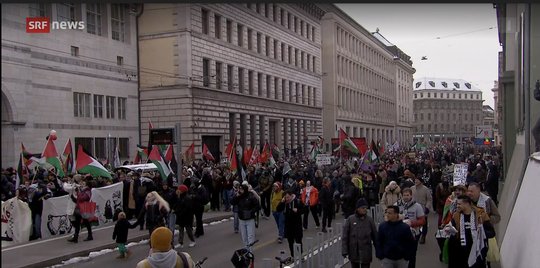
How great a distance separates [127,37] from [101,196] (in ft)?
15.6

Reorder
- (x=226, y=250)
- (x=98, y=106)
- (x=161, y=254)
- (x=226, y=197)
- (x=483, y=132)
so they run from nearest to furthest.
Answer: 1. (x=161, y=254)
2. (x=226, y=250)
3. (x=98, y=106)
4. (x=483, y=132)
5. (x=226, y=197)

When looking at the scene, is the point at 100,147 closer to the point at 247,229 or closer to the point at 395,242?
the point at 247,229

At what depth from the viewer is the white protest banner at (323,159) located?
16875 millimetres

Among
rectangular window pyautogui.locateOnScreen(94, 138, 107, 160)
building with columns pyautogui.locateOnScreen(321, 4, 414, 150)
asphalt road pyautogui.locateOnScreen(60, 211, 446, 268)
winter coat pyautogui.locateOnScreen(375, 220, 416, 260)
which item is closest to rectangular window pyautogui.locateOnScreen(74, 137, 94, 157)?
rectangular window pyautogui.locateOnScreen(94, 138, 107, 160)

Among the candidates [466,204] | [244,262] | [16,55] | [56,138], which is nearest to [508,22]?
[466,204]

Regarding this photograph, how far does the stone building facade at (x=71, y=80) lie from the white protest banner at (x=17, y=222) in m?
1.30

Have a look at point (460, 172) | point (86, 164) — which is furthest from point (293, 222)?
point (86, 164)

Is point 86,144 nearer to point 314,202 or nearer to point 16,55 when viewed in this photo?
point 314,202

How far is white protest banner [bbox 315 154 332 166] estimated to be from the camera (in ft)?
55.4

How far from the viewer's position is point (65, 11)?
23.1ft

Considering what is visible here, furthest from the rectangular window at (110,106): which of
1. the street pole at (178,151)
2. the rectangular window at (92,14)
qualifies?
the rectangular window at (92,14)

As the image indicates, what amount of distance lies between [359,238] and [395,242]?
2.82 feet

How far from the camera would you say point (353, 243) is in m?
8.21

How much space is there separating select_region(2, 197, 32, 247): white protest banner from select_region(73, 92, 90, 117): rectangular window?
2984mm
